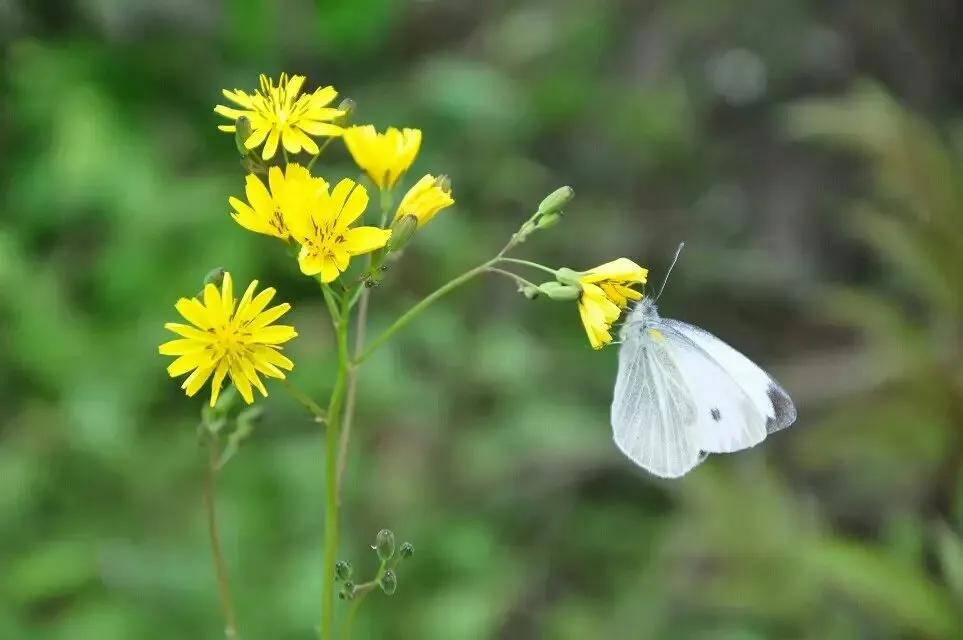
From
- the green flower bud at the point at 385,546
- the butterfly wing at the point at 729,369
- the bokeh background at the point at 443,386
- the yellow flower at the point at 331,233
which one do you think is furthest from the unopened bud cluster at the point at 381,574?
the bokeh background at the point at 443,386

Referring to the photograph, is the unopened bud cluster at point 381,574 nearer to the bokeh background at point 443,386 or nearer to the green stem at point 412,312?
the green stem at point 412,312

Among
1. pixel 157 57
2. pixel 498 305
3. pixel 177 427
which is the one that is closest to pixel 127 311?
pixel 177 427

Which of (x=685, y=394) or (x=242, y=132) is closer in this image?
(x=242, y=132)

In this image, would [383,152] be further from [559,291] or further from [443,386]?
[443,386]

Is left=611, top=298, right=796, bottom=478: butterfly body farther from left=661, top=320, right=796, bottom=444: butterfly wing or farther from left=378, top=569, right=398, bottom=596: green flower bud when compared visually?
left=378, top=569, right=398, bottom=596: green flower bud

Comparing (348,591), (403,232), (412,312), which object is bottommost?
(348,591)

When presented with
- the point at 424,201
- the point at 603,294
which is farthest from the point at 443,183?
the point at 603,294

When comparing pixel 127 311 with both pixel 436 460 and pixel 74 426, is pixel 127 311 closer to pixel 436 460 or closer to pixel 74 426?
pixel 74 426

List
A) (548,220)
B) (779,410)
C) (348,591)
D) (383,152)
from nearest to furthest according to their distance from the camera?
(348,591), (548,220), (383,152), (779,410)
